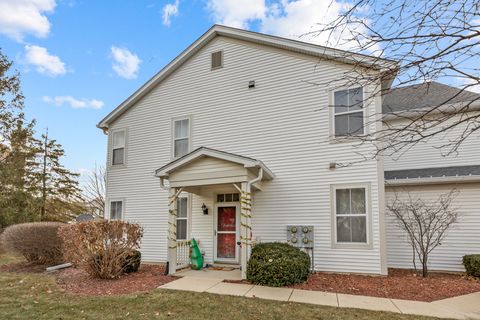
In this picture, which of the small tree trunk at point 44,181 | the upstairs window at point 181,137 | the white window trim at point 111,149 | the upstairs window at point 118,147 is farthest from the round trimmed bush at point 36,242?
the small tree trunk at point 44,181

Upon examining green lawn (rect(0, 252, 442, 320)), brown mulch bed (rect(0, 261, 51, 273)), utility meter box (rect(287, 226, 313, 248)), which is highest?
utility meter box (rect(287, 226, 313, 248))

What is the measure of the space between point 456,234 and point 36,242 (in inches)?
531

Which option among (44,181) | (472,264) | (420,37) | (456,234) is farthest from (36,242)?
(44,181)

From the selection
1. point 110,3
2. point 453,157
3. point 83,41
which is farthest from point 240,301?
point 83,41

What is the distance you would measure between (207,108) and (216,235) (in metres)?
4.48

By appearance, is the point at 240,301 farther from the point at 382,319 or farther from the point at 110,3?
the point at 110,3

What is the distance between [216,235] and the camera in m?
10.0

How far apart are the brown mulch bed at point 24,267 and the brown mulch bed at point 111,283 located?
4.60ft

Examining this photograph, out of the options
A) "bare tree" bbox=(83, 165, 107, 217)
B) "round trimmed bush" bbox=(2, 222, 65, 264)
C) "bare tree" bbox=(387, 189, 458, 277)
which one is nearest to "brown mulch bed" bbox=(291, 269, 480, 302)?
"bare tree" bbox=(387, 189, 458, 277)

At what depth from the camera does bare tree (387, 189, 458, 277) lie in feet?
27.4

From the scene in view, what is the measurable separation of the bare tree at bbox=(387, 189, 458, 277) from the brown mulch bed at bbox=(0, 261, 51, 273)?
11453mm

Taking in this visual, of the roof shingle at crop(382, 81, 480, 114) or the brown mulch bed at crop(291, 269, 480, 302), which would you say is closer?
the brown mulch bed at crop(291, 269, 480, 302)

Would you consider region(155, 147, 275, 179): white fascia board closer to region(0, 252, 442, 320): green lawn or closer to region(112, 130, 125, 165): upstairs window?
region(0, 252, 442, 320): green lawn

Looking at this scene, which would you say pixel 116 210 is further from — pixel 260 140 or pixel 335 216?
pixel 335 216
